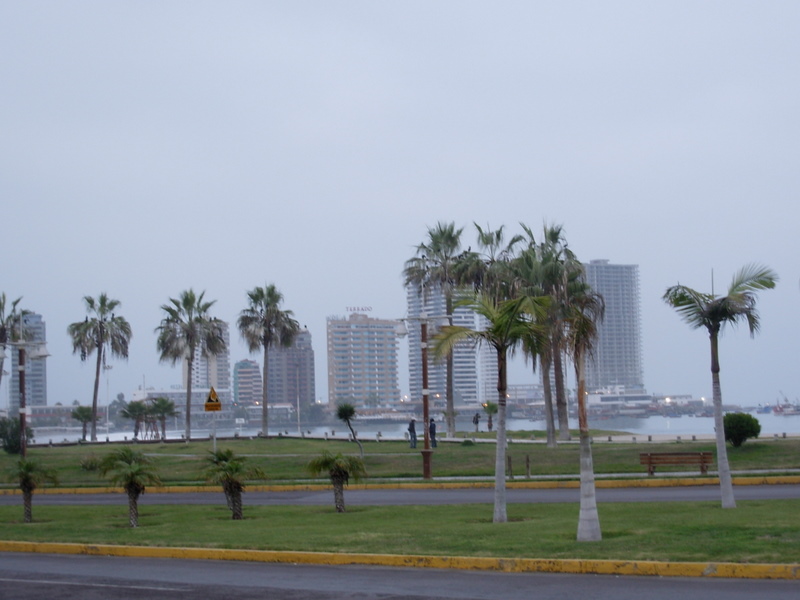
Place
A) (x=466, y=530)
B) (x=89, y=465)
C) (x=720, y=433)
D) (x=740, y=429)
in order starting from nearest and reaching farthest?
(x=466, y=530), (x=720, y=433), (x=740, y=429), (x=89, y=465)

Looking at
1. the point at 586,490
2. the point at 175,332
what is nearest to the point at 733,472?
the point at 586,490

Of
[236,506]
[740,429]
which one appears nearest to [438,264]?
[740,429]

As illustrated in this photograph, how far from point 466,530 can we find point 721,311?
22.8 feet

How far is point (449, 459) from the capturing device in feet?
125

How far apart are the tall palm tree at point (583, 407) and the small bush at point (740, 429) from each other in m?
19.9

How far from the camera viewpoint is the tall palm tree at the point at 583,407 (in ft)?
49.4

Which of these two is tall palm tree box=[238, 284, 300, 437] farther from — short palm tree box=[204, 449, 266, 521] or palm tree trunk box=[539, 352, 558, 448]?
short palm tree box=[204, 449, 266, 521]

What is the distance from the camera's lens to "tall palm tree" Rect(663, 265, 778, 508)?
61.3 feet

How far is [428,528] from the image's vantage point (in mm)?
18266

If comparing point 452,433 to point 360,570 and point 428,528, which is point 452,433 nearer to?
point 428,528

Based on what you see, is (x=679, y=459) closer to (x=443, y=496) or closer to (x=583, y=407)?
(x=443, y=496)

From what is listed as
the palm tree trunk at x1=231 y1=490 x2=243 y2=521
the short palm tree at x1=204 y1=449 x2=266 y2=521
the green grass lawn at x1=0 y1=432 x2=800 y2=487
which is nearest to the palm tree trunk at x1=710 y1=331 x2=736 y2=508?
the short palm tree at x1=204 y1=449 x2=266 y2=521

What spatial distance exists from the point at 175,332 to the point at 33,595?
1946 inches

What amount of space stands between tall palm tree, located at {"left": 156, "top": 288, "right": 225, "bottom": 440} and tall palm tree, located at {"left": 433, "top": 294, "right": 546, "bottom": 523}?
146ft
